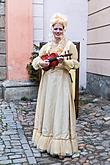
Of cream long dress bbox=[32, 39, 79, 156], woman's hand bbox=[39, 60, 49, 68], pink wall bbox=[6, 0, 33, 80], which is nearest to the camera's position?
woman's hand bbox=[39, 60, 49, 68]

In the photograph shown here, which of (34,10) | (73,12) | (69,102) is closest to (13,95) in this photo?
(34,10)

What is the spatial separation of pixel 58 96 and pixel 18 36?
4.13 metres

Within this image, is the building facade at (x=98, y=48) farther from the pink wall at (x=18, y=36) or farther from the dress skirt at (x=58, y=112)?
the dress skirt at (x=58, y=112)

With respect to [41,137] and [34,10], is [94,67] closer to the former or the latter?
[34,10]

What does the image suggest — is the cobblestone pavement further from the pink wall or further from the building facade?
the pink wall

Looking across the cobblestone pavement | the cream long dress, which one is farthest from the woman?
the cobblestone pavement

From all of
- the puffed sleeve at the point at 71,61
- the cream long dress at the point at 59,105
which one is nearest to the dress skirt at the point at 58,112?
the cream long dress at the point at 59,105

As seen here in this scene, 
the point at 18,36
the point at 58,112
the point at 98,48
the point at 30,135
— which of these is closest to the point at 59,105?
the point at 58,112

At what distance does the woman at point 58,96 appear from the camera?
15.7ft

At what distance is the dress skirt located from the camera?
4824 mm

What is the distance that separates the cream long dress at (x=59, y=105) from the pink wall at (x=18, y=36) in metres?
3.82

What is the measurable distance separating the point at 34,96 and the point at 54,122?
406 centimetres

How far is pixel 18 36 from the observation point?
8664 mm

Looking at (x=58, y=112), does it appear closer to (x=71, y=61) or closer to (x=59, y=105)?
(x=59, y=105)
